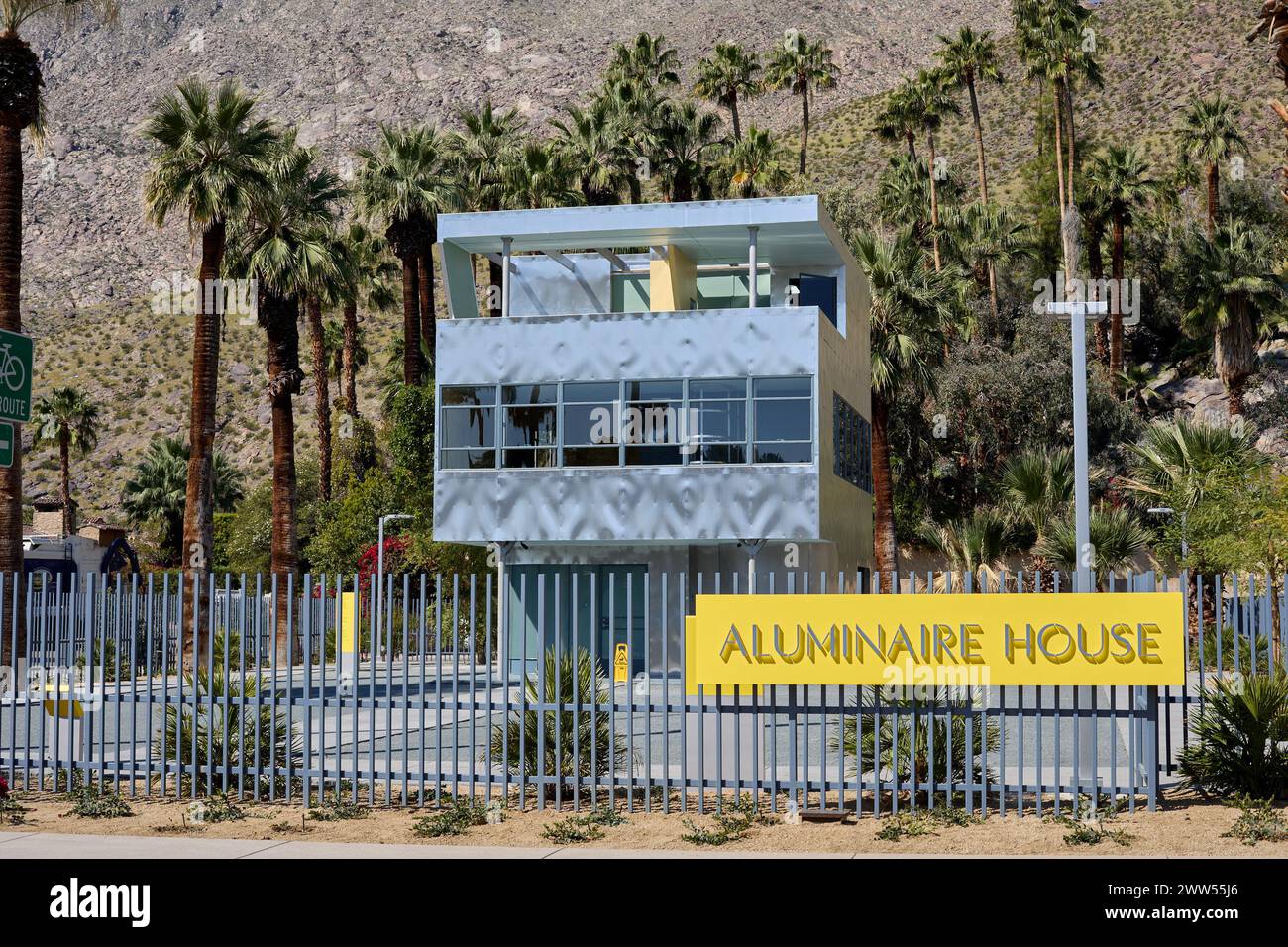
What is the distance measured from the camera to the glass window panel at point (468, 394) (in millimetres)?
31938

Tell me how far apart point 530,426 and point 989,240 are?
3230cm

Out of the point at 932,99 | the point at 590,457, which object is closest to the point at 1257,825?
the point at 590,457

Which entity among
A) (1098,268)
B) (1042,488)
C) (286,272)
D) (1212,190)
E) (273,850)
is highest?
(1212,190)

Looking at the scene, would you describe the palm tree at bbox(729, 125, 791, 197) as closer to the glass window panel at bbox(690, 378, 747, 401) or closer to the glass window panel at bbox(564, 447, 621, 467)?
the glass window panel at bbox(690, 378, 747, 401)

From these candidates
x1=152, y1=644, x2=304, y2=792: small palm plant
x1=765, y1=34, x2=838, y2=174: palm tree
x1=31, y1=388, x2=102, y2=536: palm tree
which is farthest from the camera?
x1=31, y1=388, x2=102, y2=536: palm tree

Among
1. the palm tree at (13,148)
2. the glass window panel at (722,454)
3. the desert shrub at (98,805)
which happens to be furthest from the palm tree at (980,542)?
the desert shrub at (98,805)

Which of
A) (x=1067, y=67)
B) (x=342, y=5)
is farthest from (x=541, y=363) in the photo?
(x=342, y=5)

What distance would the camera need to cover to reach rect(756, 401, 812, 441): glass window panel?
99.7 feet

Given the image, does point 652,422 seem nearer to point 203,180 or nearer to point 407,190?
point 203,180

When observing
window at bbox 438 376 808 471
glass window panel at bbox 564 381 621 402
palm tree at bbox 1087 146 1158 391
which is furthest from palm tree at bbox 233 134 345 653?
palm tree at bbox 1087 146 1158 391

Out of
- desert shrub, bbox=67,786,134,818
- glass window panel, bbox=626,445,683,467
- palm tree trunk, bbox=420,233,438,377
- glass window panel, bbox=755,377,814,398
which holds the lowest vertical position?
desert shrub, bbox=67,786,134,818

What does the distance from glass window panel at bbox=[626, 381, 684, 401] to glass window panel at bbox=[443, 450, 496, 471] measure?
3.51 meters

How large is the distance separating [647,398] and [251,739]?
17887 mm

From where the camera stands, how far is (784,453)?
30438 mm
